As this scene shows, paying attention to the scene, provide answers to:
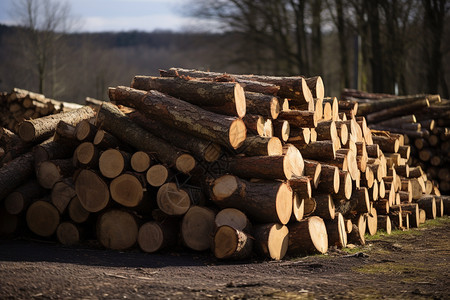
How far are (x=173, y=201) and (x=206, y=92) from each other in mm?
1426

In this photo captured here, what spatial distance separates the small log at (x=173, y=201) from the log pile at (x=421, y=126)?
24.9ft

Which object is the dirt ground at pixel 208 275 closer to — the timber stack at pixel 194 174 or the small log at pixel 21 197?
the timber stack at pixel 194 174

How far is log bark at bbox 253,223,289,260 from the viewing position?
6238 mm

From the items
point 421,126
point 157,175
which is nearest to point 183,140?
point 157,175

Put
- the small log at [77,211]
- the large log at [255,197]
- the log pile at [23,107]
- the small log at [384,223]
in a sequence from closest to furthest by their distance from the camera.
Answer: the large log at [255,197], the small log at [77,211], the small log at [384,223], the log pile at [23,107]

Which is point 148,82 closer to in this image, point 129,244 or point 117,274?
point 129,244

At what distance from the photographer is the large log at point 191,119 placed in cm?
660

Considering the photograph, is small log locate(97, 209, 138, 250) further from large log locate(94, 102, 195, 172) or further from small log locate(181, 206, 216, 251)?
large log locate(94, 102, 195, 172)

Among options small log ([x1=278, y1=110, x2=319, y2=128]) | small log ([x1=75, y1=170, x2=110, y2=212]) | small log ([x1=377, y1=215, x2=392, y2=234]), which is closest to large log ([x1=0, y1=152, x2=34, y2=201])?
small log ([x1=75, y1=170, x2=110, y2=212])

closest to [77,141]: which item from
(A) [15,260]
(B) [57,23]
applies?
(A) [15,260]

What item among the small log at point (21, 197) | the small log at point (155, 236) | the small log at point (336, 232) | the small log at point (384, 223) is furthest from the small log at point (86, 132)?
the small log at point (384, 223)

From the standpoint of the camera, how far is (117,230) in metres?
6.66

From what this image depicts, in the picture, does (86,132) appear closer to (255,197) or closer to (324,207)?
(255,197)

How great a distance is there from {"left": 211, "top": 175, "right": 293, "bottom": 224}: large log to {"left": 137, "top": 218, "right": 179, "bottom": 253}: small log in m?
0.65
